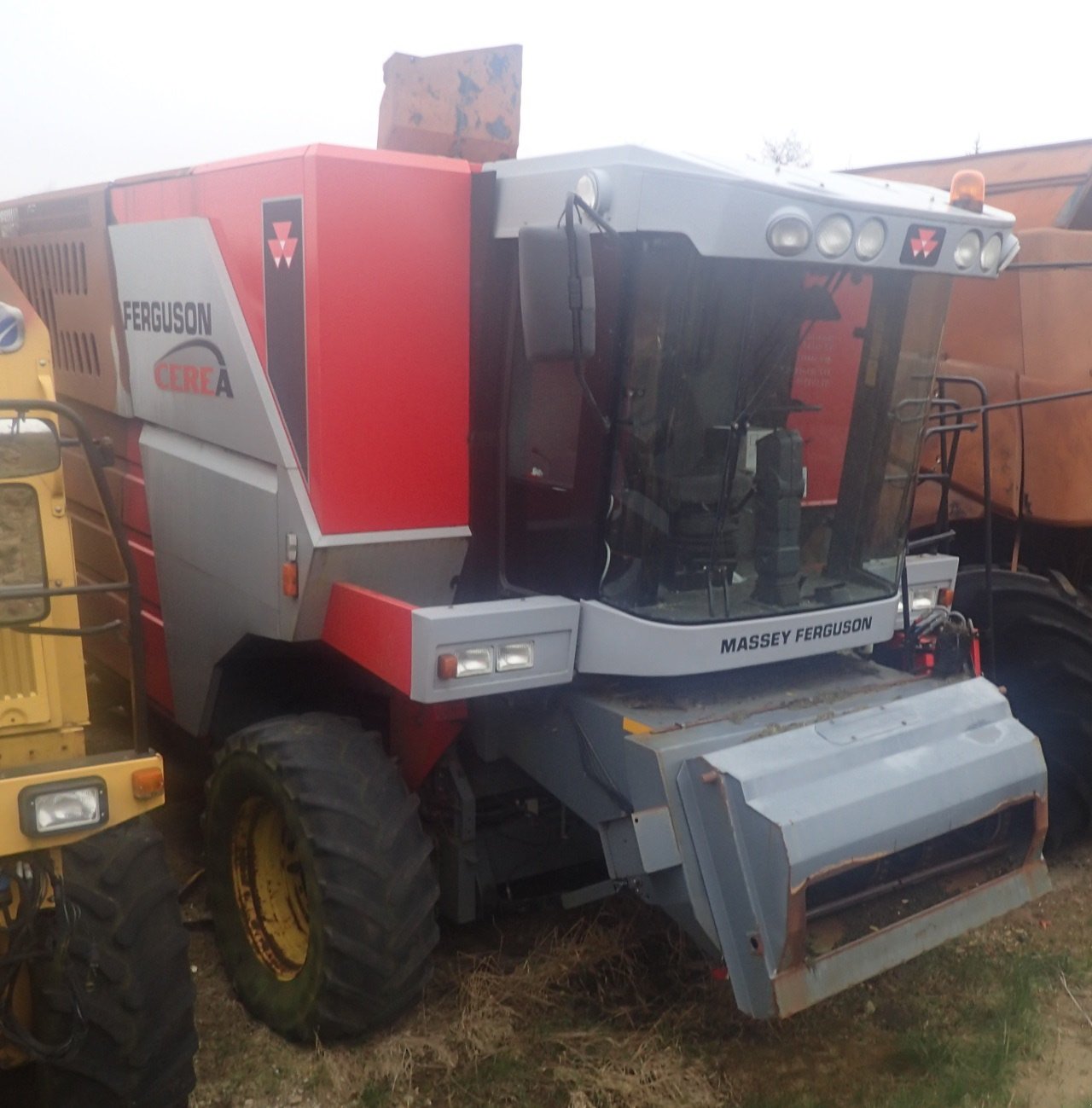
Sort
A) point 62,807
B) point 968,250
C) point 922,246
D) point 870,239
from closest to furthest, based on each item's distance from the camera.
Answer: point 62,807 → point 870,239 → point 922,246 → point 968,250

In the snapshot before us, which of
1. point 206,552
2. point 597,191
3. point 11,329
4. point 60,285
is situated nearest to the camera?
point 11,329

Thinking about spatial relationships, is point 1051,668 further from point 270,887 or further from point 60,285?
point 60,285

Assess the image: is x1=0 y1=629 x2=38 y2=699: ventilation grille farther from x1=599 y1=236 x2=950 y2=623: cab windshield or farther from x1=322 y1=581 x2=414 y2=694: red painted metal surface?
x1=599 y1=236 x2=950 y2=623: cab windshield

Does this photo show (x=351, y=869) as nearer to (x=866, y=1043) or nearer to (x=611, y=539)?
(x=611, y=539)

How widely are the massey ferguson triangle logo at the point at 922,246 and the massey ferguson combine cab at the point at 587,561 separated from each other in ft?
0.05

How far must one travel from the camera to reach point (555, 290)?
2889mm

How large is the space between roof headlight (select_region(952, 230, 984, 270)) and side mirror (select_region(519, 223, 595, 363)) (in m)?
1.16

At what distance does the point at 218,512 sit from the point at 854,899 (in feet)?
7.69

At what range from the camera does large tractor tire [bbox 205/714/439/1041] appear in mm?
3260

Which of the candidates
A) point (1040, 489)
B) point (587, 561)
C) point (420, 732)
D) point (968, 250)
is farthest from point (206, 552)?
point (1040, 489)

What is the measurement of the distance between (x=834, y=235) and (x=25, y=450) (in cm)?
204

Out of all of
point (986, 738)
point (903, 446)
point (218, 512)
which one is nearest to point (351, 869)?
point (218, 512)

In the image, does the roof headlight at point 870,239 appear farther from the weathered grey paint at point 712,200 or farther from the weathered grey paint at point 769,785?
the weathered grey paint at point 769,785

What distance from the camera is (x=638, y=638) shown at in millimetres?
3256
